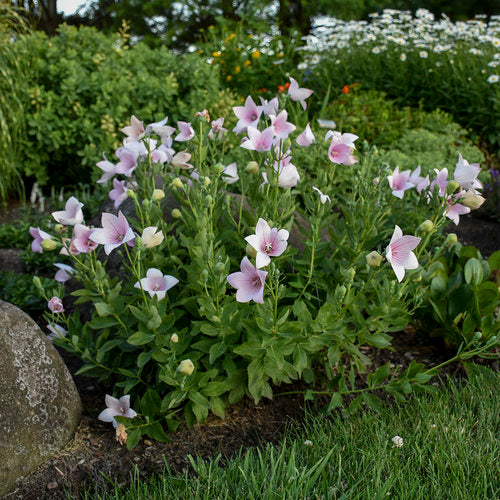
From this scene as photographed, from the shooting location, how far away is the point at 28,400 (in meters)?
2.19

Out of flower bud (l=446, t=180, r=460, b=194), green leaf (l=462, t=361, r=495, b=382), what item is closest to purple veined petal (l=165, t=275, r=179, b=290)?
flower bud (l=446, t=180, r=460, b=194)

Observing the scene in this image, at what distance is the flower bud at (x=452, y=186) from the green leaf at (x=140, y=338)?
1.23m

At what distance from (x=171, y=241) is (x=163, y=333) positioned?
463 mm

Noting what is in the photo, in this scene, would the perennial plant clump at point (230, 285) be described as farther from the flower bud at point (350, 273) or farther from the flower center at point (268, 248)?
the flower center at point (268, 248)

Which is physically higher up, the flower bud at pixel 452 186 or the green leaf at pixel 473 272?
the flower bud at pixel 452 186

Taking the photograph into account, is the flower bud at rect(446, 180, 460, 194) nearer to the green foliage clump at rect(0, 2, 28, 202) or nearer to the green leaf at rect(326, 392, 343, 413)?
the green leaf at rect(326, 392, 343, 413)

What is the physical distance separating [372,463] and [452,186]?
3.40 ft

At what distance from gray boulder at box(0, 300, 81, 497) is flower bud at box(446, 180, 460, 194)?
5.42 feet

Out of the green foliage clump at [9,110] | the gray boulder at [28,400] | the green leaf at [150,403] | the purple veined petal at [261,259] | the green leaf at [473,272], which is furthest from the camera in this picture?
the green foliage clump at [9,110]

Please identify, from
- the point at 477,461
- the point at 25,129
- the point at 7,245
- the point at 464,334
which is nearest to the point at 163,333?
the point at 477,461

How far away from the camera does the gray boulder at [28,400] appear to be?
6.93ft

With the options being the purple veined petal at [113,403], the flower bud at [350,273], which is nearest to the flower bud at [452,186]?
the flower bud at [350,273]

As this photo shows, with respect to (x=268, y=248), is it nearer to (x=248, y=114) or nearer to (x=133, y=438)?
(x=248, y=114)

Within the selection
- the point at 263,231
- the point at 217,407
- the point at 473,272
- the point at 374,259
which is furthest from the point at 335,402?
the point at 473,272
